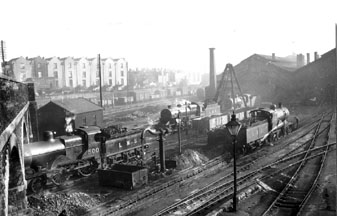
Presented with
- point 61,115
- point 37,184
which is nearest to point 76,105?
point 61,115

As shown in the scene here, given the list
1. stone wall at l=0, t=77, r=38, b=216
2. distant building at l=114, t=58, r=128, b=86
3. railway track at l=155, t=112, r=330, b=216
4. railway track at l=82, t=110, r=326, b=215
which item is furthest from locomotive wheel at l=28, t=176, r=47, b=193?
distant building at l=114, t=58, r=128, b=86

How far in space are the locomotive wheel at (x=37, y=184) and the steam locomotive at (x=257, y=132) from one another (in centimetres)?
1191

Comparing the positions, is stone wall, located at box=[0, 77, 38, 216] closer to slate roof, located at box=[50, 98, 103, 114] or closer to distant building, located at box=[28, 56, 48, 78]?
slate roof, located at box=[50, 98, 103, 114]

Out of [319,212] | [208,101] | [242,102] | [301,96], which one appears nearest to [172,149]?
[319,212]

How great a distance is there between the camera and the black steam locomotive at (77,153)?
48.8 feet

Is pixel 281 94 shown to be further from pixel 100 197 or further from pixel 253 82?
pixel 100 197

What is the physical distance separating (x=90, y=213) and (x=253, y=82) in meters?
50.0

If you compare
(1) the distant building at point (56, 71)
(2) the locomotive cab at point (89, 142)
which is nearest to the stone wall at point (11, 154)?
(2) the locomotive cab at point (89, 142)

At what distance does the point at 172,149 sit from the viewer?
2384 centimetres

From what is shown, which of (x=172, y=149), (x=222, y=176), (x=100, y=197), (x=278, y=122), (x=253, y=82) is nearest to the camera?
(x=100, y=197)

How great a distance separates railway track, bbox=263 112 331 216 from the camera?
12312 mm

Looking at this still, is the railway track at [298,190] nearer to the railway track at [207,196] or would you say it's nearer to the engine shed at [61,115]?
the railway track at [207,196]

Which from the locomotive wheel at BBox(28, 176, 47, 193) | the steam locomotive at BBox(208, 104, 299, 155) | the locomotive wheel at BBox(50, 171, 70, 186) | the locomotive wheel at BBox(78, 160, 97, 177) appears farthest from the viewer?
the steam locomotive at BBox(208, 104, 299, 155)

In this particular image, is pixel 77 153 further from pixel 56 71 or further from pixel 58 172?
pixel 56 71
